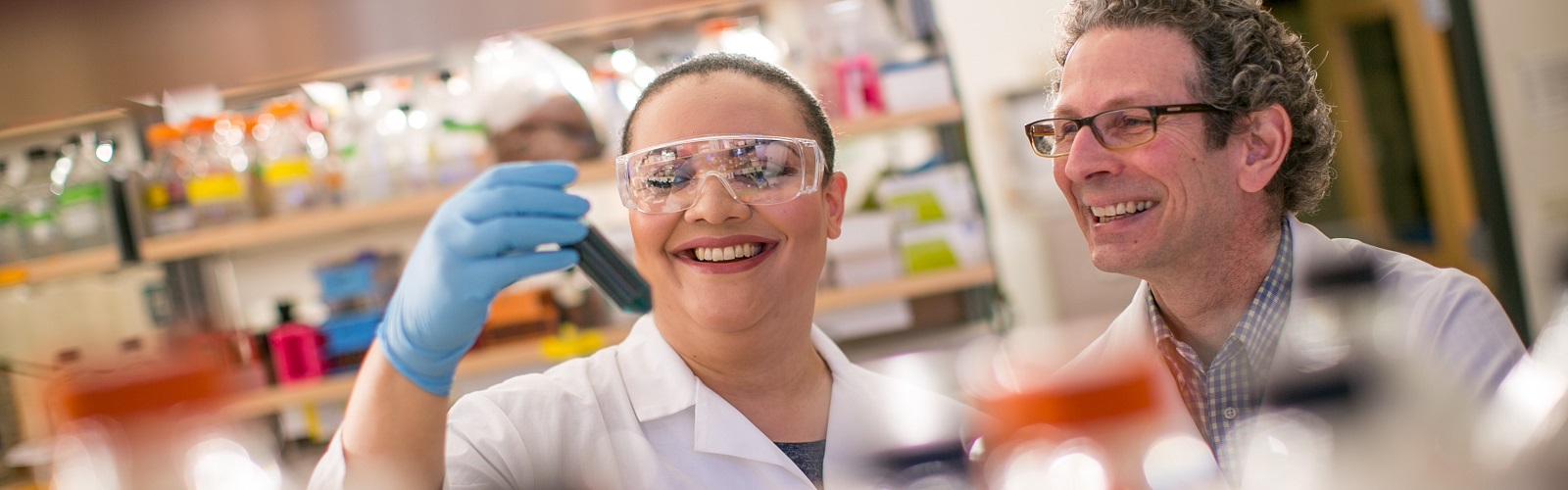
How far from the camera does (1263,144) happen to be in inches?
37.3

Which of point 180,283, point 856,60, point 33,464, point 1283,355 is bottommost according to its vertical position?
point 1283,355

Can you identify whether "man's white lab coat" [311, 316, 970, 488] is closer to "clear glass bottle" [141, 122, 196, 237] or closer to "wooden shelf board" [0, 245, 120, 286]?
"wooden shelf board" [0, 245, 120, 286]

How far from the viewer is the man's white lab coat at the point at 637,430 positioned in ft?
3.00

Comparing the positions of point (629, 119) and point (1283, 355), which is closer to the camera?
point (1283, 355)

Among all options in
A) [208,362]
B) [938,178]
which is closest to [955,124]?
[938,178]

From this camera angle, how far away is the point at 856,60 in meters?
2.39

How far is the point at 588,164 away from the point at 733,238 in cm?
114

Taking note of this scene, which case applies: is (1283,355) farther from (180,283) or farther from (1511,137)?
(180,283)

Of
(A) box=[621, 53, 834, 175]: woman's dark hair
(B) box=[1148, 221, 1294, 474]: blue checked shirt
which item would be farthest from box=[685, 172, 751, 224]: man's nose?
(B) box=[1148, 221, 1294, 474]: blue checked shirt

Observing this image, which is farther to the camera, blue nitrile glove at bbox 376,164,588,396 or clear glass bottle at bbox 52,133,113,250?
clear glass bottle at bbox 52,133,113,250

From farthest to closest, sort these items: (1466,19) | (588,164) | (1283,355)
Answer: (588,164) < (1466,19) < (1283,355)

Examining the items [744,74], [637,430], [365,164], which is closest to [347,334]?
[365,164]

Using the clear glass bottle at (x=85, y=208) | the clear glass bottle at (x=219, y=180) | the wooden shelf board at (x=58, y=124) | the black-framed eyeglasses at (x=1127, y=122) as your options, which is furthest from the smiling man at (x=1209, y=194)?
the clear glass bottle at (x=219, y=180)

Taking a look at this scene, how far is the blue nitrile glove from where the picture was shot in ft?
2.61
